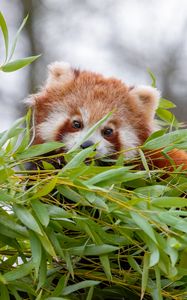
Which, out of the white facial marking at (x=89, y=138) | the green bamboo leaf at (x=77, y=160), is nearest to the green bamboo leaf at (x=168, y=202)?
the green bamboo leaf at (x=77, y=160)

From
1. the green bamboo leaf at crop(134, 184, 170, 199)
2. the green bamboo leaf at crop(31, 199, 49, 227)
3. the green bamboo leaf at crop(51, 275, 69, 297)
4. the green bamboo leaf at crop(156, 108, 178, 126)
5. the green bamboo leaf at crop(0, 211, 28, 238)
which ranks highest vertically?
the green bamboo leaf at crop(31, 199, 49, 227)

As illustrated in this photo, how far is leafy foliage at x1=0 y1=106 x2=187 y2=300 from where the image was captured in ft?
6.27

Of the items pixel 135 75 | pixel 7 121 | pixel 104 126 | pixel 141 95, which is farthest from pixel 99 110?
pixel 135 75

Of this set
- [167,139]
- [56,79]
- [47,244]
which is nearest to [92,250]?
[47,244]

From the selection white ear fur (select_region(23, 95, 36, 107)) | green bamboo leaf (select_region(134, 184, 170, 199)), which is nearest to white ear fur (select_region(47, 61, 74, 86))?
white ear fur (select_region(23, 95, 36, 107))

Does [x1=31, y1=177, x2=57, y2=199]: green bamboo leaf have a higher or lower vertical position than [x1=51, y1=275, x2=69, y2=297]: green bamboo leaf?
higher

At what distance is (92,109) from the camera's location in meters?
3.12

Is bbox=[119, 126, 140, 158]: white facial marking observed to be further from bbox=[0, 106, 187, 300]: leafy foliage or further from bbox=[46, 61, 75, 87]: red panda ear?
bbox=[0, 106, 187, 300]: leafy foliage

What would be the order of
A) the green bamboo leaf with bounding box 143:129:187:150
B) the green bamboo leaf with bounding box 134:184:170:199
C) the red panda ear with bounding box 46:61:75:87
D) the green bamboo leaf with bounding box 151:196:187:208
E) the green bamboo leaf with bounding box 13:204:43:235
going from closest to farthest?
the green bamboo leaf with bounding box 13:204:43:235 < the green bamboo leaf with bounding box 151:196:187:208 < the green bamboo leaf with bounding box 134:184:170:199 < the green bamboo leaf with bounding box 143:129:187:150 < the red panda ear with bounding box 46:61:75:87

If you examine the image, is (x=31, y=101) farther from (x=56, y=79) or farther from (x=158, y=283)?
(x=158, y=283)

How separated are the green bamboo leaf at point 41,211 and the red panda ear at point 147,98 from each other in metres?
1.34

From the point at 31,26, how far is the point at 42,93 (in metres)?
3.48

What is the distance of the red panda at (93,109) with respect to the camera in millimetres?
3117

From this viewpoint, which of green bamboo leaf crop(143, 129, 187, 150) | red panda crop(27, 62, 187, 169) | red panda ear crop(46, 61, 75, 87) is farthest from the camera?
red panda ear crop(46, 61, 75, 87)
